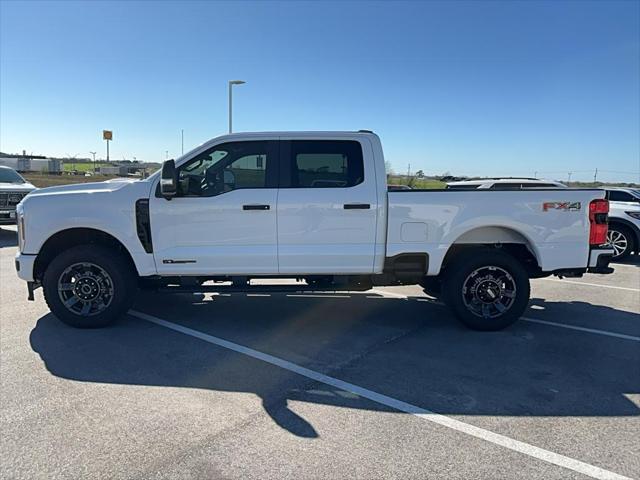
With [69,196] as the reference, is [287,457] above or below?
below

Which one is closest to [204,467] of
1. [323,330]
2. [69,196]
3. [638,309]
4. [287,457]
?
[287,457]

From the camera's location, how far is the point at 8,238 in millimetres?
12438

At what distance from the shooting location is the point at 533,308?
6297 millimetres

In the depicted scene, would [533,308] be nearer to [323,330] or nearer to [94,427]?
[323,330]

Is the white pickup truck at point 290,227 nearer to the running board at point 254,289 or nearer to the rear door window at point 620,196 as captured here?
the running board at point 254,289

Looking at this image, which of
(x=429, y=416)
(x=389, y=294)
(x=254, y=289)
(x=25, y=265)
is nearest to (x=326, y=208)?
(x=254, y=289)

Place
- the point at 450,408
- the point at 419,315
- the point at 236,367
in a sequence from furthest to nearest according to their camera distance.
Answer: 1. the point at 419,315
2. the point at 236,367
3. the point at 450,408

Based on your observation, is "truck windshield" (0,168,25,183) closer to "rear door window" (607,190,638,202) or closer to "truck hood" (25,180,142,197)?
"truck hood" (25,180,142,197)

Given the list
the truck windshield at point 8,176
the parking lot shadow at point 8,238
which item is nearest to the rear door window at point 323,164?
the parking lot shadow at point 8,238

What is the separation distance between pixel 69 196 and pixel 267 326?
8.46 ft

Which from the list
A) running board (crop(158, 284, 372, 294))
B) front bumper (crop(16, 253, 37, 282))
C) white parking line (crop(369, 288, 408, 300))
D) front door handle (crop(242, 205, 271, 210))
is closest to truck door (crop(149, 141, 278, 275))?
front door handle (crop(242, 205, 271, 210))

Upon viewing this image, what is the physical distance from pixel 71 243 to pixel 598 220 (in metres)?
5.92

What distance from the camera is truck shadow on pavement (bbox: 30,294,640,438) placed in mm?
3605

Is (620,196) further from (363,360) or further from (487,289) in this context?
(363,360)
